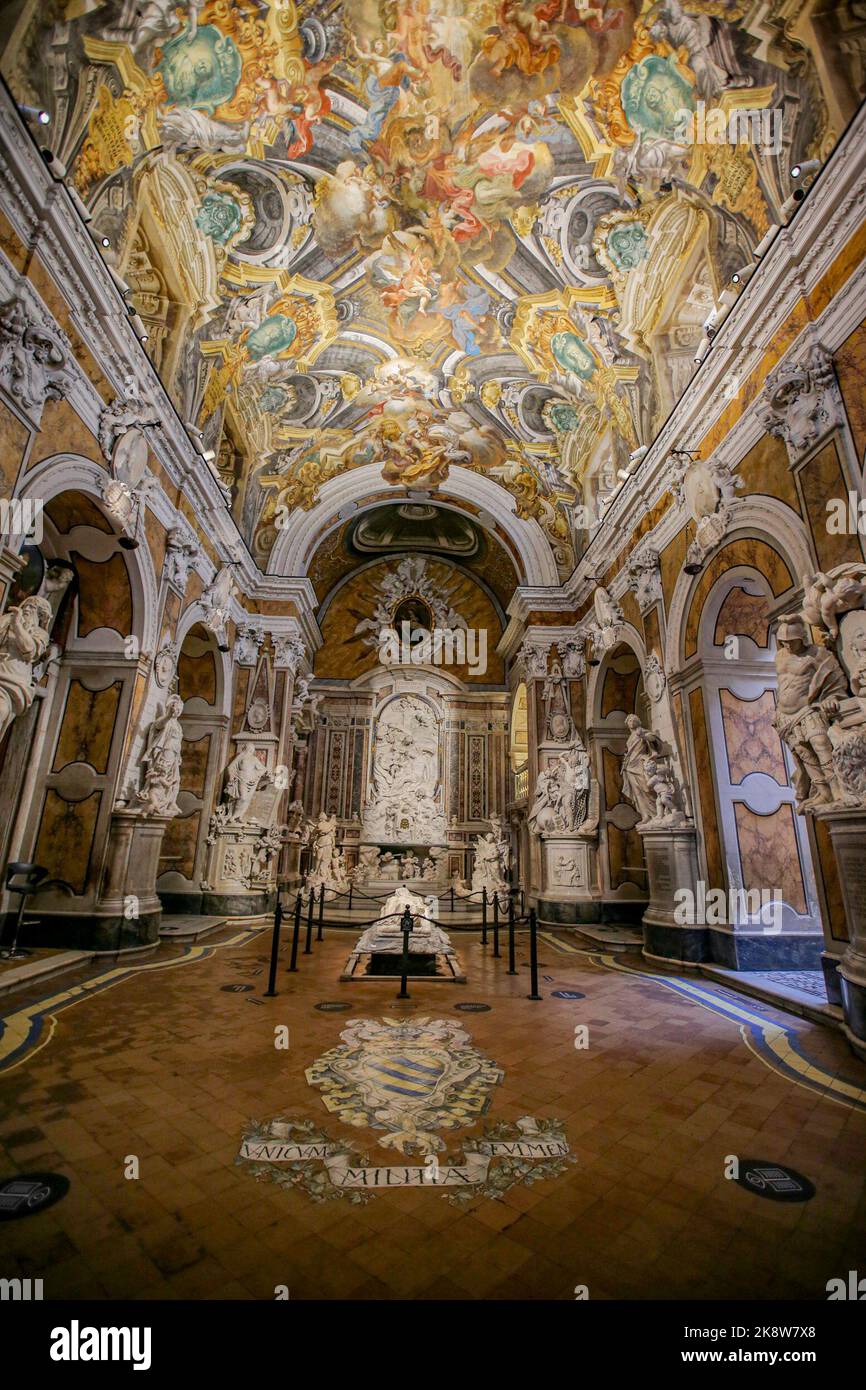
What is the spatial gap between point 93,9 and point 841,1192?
34.9ft

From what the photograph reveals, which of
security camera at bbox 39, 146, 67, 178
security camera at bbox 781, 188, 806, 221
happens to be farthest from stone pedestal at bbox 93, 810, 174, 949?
security camera at bbox 781, 188, 806, 221

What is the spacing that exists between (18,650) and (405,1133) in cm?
498

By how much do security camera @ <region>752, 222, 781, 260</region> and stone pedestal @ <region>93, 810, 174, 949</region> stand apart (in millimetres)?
10068

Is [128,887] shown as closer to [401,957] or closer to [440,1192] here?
[401,957]

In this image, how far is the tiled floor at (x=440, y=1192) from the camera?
2178 millimetres

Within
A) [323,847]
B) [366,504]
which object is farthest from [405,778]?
[366,504]

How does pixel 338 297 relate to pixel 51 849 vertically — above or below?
above

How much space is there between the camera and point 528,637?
1514 centimetres

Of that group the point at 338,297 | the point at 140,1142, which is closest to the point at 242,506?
the point at 338,297

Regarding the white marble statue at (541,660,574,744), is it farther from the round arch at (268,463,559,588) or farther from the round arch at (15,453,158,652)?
the round arch at (15,453,158,652)

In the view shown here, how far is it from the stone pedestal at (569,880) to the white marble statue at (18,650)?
1057cm

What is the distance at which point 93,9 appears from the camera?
18.9ft

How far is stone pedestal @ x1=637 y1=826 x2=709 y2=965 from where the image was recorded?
322 inches

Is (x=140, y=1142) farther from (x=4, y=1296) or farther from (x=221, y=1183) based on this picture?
(x=4, y=1296)
